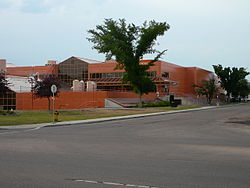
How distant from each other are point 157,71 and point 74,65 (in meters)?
20.1

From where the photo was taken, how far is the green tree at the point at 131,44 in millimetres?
52000

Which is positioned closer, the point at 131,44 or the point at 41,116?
the point at 41,116

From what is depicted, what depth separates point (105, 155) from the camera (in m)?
11.0

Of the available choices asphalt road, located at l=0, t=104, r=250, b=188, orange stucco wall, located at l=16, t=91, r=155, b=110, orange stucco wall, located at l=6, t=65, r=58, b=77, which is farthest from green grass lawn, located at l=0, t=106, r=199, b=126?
orange stucco wall, located at l=6, t=65, r=58, b=77

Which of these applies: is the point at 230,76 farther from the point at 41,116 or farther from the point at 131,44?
the point at 41,116

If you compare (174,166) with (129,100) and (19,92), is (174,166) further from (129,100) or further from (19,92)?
(19,92)

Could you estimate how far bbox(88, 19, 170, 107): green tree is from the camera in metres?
52.0

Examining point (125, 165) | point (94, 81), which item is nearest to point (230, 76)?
point (94, 81)

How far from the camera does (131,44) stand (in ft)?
178

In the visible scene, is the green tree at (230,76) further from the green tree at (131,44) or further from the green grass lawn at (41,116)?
the green grass lawn at (41,116)

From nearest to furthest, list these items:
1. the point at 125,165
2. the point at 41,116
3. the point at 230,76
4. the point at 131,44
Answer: the point at 125,165 < the point at 41,116 < the point at 131,44 < the point at 230,76

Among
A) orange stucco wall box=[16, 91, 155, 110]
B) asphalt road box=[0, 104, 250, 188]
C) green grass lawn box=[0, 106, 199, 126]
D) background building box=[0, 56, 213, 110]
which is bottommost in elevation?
green grass lawn box=[0, 106, 199, 126]

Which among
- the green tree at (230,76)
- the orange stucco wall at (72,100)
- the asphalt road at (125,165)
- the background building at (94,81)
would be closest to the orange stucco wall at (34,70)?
the background building at (94,81)

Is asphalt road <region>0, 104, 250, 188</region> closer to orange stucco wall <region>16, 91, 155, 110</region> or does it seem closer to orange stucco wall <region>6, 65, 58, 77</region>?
orange stucco wall <region>16, 91, 155, 110</region>
